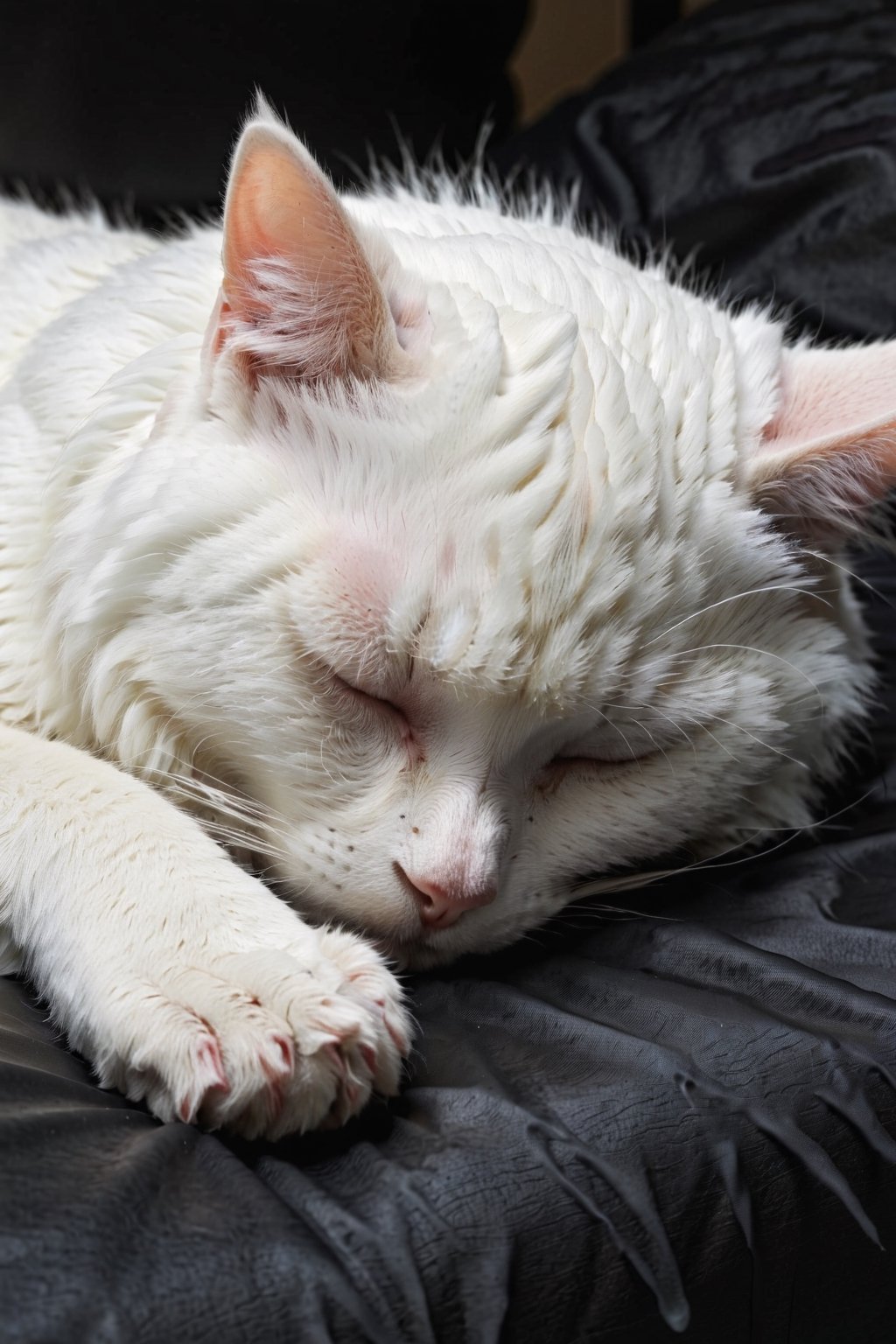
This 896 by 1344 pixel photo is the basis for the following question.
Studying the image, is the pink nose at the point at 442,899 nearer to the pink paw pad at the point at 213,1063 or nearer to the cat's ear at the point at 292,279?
the pink paw pad at the point at 213,1063

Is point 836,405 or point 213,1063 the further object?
point 836,405

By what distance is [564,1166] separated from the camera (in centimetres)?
81

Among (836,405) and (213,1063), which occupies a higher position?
(836,405)

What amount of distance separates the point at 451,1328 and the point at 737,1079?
0.28 metres

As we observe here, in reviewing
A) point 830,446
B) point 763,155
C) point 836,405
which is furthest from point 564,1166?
point 763,155

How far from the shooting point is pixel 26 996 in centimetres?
98

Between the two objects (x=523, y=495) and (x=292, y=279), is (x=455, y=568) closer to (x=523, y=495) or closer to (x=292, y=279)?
(x=523, y=495)

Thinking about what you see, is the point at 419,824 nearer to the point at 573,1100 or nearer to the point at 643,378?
the point at 573,1100

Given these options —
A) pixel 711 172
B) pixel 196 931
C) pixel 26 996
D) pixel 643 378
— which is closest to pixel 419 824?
pixel 196 931

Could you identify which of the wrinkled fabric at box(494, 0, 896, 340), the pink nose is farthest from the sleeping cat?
the wrinkled fabric at box(494, 0, 896, 340)

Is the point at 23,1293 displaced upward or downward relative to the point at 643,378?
downward

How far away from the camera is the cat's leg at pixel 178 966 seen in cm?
78

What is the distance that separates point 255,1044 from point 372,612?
34 centimetres

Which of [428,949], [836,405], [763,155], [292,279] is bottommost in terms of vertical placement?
[428,949]
